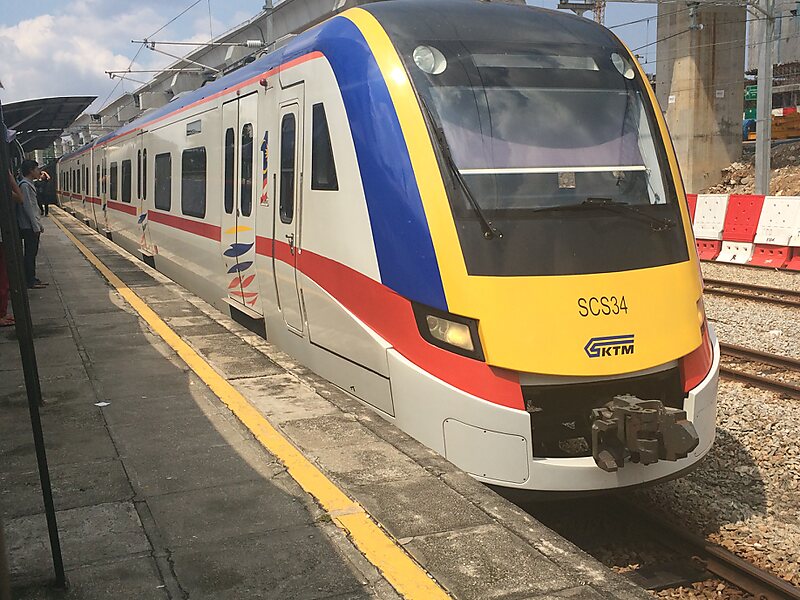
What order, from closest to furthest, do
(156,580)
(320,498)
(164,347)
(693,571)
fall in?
(156,580), (320,498), (693,571), (164,347)

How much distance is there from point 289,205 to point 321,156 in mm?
804

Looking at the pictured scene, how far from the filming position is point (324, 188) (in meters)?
5.71

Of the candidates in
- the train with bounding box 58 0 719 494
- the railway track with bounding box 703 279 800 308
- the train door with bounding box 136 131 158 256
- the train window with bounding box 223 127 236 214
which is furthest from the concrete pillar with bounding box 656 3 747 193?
the train with bounding box 58 0 719 494

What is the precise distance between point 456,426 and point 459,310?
2.00 ft

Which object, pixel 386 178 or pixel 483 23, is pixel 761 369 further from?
pixel 386 178

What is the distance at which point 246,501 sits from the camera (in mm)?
3912

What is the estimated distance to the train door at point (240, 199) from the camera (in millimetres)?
7566

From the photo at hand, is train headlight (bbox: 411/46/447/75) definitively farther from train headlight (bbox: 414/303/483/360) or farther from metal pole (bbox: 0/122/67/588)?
metal pole (bbox: 0/122/67/588)

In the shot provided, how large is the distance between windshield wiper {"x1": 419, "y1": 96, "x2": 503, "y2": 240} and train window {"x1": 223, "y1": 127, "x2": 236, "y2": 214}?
3.81 m

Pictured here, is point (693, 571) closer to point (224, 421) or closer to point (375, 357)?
point (375, 357)

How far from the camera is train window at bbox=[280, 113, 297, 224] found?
6383 millimetres

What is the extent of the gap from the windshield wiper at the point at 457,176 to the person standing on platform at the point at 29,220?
19.0 feet

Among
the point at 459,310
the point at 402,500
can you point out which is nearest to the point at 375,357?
the point at 459,310

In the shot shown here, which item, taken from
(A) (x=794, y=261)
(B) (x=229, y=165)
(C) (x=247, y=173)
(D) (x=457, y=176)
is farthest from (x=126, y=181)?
(D) (x=457, y=176)
